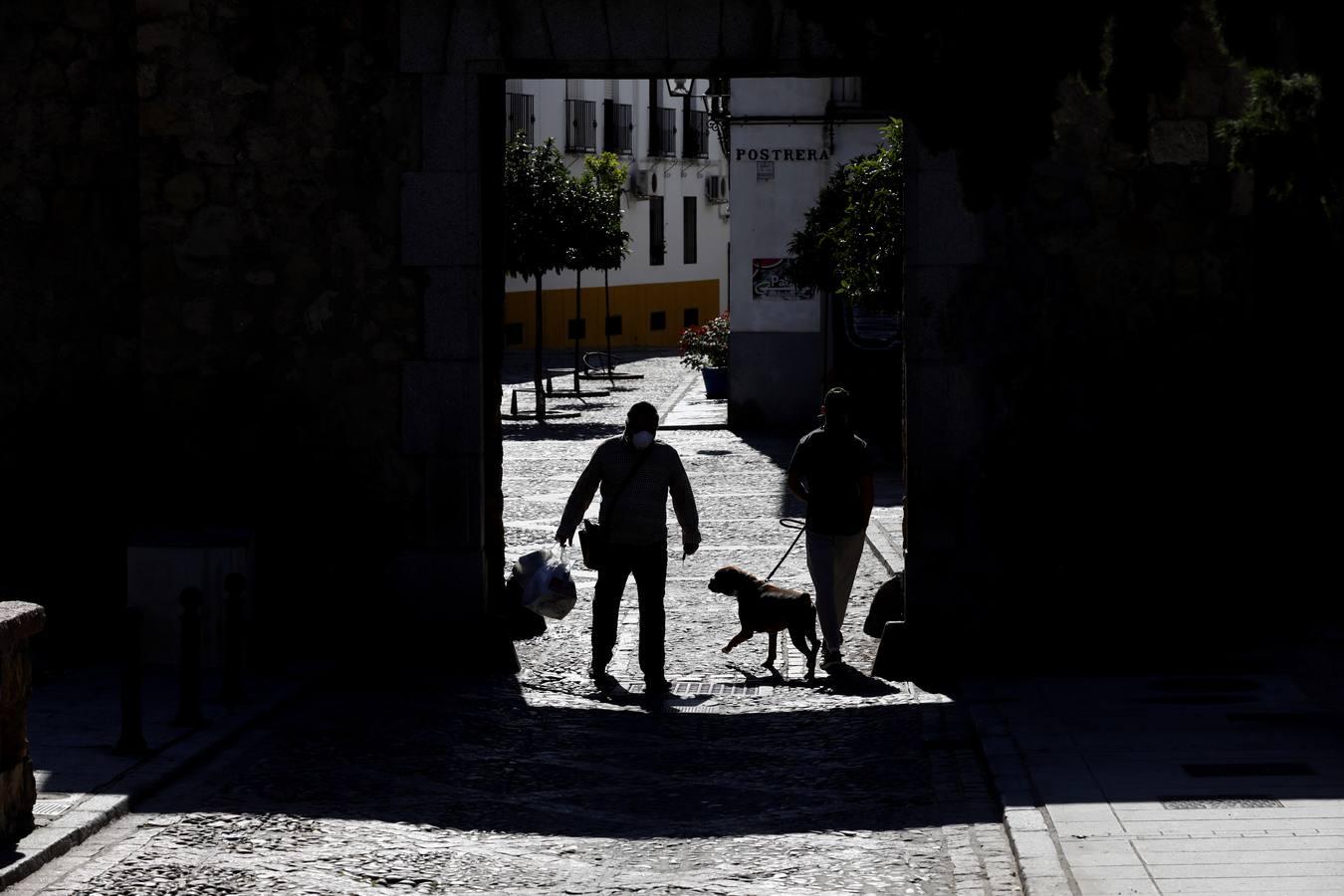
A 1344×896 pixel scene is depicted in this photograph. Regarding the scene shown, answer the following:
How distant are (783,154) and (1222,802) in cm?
1903

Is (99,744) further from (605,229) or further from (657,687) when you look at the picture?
(605,229)

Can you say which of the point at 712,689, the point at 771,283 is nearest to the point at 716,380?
the point at 771,283

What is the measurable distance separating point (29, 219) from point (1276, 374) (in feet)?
22.7

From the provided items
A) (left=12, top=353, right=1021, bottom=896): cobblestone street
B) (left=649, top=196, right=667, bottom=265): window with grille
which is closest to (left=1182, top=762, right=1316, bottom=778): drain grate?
(left=12, top=353, right=1021, bottom=896): cobblestone street

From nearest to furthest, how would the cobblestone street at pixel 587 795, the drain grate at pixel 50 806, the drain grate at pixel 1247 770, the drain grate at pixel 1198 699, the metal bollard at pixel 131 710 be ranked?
the cobblestone street at pixel 587 795, the drain grate at pixel 50 806, the drain grate at pixel 1247 770, the metal bollard at pixel 131 710, the drain grate at pixel 1198 699

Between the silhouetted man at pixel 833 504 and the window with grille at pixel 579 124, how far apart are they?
34.5 meters

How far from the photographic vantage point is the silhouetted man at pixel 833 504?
35.5 ft

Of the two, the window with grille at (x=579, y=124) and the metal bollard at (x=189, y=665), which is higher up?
the window with grille at (x=579, y=124)

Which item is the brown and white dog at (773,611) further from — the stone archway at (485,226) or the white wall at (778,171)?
the white wall at (778,171)

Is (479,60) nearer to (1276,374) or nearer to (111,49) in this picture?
(111,49)

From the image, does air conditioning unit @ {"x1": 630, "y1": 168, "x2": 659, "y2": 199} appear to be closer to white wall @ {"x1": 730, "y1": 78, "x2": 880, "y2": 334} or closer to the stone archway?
white wall @ {"x1": 730, "y1": 78, "x2": 880, "y2": 334}

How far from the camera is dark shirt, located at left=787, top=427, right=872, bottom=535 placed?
1083 cm

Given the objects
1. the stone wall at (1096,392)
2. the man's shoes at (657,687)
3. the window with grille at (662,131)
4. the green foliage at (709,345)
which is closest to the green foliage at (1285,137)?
the stone wall at (1096,392)

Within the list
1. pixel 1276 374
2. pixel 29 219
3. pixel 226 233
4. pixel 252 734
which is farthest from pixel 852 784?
pixel 29 219
